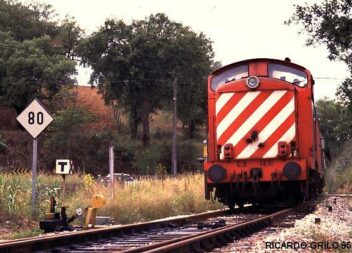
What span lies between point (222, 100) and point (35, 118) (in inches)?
172

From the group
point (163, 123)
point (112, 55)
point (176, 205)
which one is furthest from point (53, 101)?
point (176, 205)

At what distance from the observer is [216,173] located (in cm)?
1246

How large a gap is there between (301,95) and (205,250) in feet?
21.1

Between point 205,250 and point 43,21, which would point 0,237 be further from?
point 43,21

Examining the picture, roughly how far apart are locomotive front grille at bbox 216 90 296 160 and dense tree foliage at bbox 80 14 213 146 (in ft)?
118

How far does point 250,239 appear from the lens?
8680 mm

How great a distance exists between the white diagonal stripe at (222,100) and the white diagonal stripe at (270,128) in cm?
114

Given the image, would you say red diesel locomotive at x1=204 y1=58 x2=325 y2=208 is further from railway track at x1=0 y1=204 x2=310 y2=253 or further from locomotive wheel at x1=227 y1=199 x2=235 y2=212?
railway track at x1=0 y1=204 x2=310 y2=253

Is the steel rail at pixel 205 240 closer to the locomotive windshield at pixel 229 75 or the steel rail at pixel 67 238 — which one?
the steel rail at pixel 67 238

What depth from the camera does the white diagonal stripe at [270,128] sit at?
501 inches

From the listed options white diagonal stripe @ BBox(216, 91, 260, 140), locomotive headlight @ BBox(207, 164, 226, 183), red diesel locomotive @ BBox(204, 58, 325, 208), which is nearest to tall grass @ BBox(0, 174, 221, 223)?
red diesel locomotive @ BBox(204, 58, 325, 208)

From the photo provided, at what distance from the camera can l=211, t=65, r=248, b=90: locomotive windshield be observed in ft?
44.4

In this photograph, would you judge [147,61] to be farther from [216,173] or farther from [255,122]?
[216,173]

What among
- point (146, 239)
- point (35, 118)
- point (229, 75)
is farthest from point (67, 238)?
point (229, 75)
